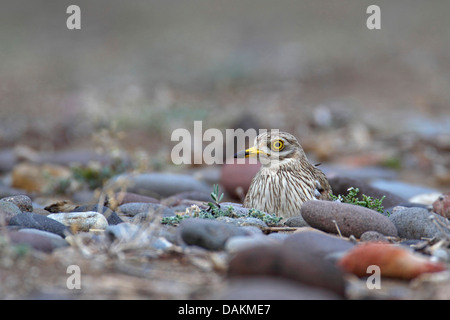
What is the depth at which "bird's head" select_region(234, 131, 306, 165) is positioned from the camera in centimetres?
636

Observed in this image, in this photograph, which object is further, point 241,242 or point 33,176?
point 33,176

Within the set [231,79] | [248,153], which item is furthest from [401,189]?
[231,79]

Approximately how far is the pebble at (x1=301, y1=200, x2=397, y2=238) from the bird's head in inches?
42.6

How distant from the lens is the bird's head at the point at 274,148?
6.36 m

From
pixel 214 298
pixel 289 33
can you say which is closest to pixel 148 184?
pixel 214 298

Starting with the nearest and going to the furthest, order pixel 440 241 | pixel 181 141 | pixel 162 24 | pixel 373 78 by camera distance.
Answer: pixel 440 241
pixel 181 141
pixel 373 78
pixel 162 24

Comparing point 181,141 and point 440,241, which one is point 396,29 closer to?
point 181,141

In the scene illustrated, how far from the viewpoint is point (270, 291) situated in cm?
365

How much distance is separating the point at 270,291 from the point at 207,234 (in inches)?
46.0

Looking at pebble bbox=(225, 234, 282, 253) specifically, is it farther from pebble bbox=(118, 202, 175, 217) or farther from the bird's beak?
the bird's beak

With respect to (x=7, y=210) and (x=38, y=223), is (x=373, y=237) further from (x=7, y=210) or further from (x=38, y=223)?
(x=7, y=210)

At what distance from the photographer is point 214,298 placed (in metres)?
3.87

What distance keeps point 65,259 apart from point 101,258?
236mm
